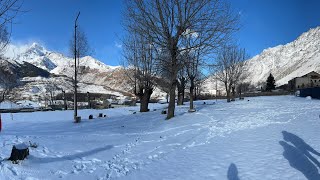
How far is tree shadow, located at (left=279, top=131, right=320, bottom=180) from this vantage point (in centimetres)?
722

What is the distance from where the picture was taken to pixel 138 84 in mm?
31906

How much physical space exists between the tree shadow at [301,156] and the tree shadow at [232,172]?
1427mm

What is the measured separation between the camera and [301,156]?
8.32 metres

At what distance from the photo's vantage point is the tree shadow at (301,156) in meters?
7.22

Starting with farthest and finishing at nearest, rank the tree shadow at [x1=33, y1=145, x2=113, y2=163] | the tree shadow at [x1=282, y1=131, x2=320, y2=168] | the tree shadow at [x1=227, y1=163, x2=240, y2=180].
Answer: the tree shadow at [x1=33, y1=145, x2=113, y2=163] → the tree shadow at [x1=282, y1=131, x2=320, y2=168] → the tree shadow at [x1=227, y1=163, x2=240, y2=180]

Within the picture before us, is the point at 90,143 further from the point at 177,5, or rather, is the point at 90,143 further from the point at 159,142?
the point at 177,5

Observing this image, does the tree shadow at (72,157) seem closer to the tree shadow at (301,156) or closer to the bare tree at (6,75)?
the tree shadow at (301,156)

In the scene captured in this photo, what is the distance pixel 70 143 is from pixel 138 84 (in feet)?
67.9

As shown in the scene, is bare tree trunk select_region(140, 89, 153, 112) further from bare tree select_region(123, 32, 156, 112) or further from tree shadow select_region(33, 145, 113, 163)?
tree shadow select_region(33, 145, 113, 163)

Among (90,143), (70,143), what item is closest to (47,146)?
(70,143)

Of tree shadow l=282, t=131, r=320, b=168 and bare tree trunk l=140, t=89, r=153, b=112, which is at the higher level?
bare tree trunk l=140, t=89, r=153, b=112

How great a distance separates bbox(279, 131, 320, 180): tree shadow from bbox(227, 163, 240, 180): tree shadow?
1427 millimetres

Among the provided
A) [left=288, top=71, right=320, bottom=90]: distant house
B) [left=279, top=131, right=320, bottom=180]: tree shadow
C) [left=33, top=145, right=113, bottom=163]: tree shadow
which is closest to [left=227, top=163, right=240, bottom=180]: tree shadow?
[left=279, top=131, right=320, bottom=180]: tree shadow

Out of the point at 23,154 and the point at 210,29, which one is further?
the point at 210,29
